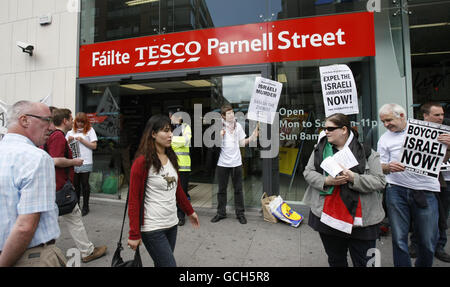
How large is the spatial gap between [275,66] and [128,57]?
355 cm

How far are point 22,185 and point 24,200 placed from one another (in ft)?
0.30

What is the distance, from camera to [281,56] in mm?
5125

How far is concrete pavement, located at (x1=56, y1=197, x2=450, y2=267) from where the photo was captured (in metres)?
3.38

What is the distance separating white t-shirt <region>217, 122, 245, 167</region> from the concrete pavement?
1131 millimetres

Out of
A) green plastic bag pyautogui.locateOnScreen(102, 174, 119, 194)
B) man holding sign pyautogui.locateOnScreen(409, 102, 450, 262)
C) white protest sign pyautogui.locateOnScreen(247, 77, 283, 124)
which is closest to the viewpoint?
man holding sign pyautogui.locateOnScreen(409, 102, 450, 262)

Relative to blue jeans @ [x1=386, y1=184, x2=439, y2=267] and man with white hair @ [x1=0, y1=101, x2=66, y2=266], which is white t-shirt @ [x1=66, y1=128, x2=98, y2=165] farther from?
blue jeans @ [x1=386, y1=184, x2=439, y2=267]

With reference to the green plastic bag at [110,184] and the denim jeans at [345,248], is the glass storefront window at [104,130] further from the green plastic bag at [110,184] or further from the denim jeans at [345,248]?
the denim jeans at [345,248]

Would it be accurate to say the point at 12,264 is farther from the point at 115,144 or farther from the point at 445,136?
the point at 115,144

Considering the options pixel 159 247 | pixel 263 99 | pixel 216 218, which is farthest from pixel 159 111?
pixel 159 247

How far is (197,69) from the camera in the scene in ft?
18.3

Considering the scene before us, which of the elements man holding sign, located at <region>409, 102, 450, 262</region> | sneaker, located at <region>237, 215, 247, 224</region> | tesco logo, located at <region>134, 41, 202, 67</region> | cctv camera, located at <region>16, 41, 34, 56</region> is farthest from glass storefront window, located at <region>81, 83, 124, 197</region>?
man holding sign, located at <region>409, 102, 450, 262</region>

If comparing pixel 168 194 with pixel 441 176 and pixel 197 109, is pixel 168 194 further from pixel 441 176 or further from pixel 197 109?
pixel 197 109

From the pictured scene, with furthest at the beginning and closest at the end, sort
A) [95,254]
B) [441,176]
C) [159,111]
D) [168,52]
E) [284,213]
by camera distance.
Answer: [159,111], [168,52], [284,213], [95,254], [441,176]

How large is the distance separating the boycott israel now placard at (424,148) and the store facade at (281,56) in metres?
2.36
